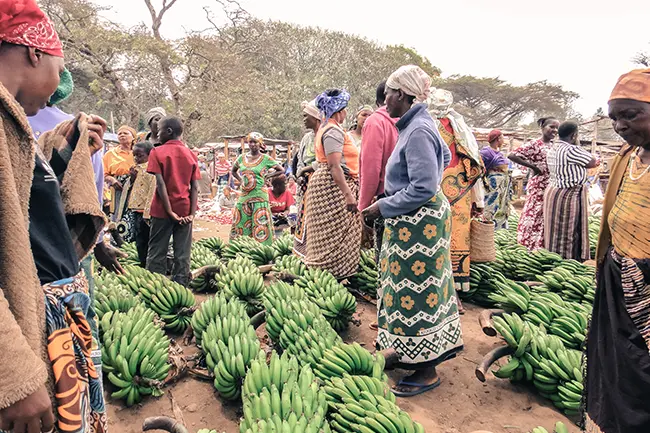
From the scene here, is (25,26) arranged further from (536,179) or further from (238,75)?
(238,75)

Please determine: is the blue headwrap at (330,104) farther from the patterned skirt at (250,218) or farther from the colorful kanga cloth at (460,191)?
the patterned skirt at (250,218)

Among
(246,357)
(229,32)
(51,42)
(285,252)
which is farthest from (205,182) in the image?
(51,42)

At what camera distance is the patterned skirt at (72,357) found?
1.35 meters

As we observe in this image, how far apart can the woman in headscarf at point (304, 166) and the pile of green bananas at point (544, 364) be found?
2.44 meters

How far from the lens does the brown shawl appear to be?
1.09 m

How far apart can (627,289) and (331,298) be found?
230 centimetres

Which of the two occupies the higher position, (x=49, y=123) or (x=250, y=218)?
(x=49, y=123)

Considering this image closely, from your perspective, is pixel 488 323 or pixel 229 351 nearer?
pixel 229 351

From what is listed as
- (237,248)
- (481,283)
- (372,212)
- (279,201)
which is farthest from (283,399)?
(279,201)

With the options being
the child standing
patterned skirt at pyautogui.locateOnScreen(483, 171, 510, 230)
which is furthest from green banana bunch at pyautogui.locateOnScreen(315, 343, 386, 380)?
patterned skirt at pyautogui.locateOnScreen(483, 171, 510, 230)

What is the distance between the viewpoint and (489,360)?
10.2 ft

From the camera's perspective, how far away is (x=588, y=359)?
235 centimetres

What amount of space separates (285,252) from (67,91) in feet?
13.7

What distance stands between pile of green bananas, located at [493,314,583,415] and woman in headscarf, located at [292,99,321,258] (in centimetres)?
244
